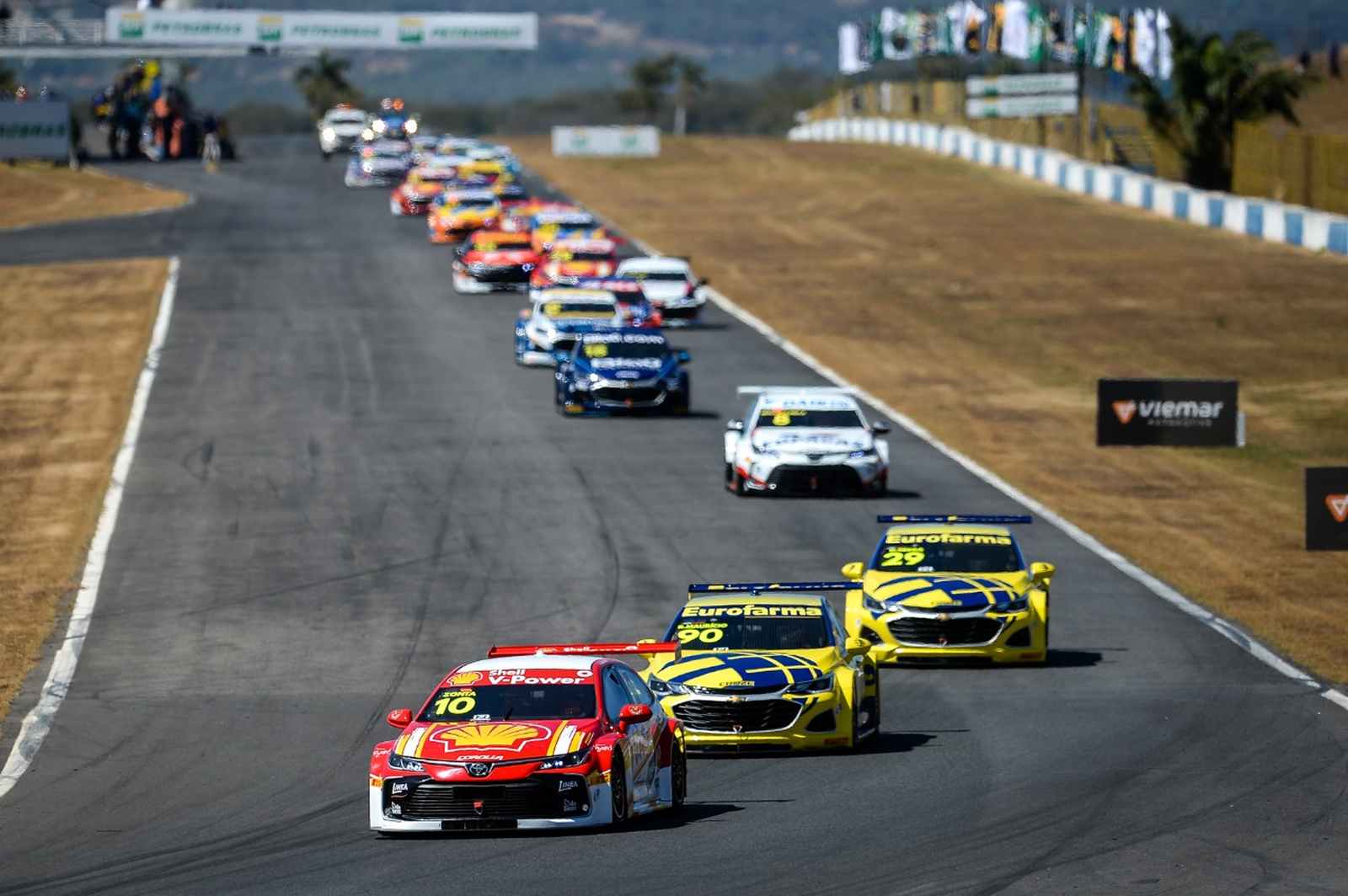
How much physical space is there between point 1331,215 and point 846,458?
36229 millimetres

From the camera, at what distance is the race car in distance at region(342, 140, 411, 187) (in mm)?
91500

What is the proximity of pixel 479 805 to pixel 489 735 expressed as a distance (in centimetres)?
51

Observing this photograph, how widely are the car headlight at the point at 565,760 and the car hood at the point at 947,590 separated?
9050mm

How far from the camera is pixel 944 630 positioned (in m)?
23.8

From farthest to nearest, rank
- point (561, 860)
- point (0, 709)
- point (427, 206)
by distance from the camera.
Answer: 1. point (427, 206)
2. point (0, 709)
3. point (561, 860)

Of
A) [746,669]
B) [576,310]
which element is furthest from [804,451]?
[746,669]

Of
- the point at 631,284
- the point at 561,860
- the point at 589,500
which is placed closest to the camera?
the point at 561,860

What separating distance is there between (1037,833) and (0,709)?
36.9 ft

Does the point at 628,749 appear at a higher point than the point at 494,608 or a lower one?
higher

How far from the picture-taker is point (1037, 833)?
15695 millimetres

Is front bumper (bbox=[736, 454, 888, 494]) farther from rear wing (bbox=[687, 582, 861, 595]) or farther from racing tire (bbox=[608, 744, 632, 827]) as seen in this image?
racing tire (bbox=[608, 744, 632, 827])

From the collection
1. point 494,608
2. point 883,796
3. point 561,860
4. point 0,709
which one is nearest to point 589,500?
point 494,608

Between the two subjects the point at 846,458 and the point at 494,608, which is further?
the point at 846,458

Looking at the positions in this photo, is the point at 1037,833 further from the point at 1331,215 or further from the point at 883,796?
the point at 1331,215
